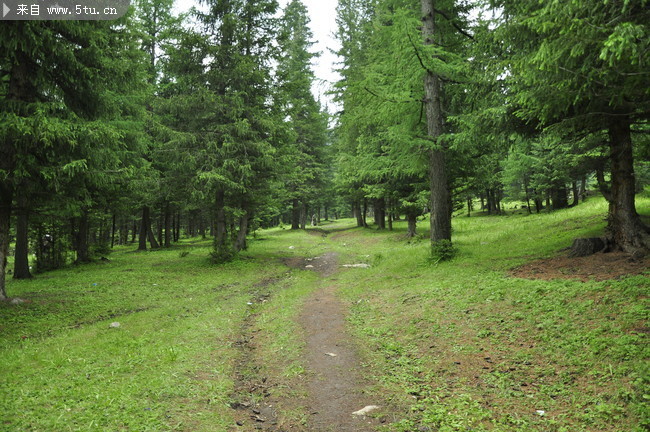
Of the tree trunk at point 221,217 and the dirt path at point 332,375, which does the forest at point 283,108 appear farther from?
the dirt path at point 332,375

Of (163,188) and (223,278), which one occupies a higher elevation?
(163,188)

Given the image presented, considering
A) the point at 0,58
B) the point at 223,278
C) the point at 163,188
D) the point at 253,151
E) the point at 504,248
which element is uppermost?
the point at 0,58

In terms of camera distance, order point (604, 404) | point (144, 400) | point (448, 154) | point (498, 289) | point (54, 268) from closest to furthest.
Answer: point (604, 404) < point (144, 400) < point (498, 289) < point (448, 154) < point (54, 268)

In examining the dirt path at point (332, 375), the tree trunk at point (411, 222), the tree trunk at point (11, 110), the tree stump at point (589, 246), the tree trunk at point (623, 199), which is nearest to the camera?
the dirt path at point (332, 375)

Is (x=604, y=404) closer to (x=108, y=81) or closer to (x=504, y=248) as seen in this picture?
(x=504, y=248)

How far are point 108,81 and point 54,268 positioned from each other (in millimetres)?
11813

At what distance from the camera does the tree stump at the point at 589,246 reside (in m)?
7.94

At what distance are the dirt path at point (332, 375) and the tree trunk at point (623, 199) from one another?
6.54m

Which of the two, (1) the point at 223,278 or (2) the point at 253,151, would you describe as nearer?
(1) the point at 223,278

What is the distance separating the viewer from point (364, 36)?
27625mm

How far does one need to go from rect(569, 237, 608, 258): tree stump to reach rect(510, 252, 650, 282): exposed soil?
242 mm

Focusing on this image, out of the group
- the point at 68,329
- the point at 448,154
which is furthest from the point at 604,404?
the point at 448,154

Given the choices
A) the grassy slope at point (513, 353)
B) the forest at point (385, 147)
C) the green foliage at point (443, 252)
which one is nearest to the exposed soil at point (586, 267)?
the forest at point (385, 147)

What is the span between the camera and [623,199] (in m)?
7.68
